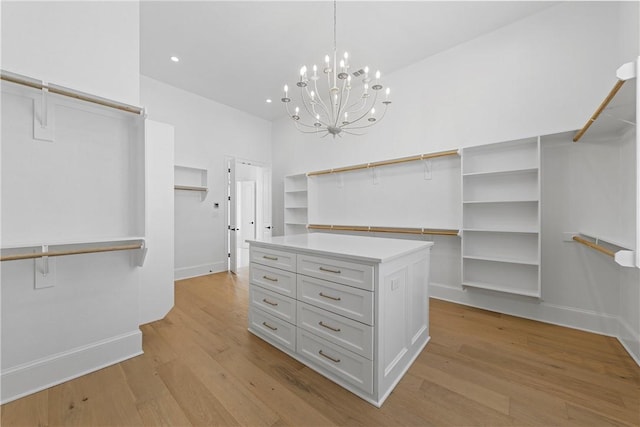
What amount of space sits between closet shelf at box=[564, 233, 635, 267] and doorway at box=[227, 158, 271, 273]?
2.91 m

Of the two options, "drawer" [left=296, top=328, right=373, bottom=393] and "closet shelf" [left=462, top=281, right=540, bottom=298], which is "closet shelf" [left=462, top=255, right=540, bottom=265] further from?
"drawer" [left=296, top=328, right=373, bottom=393]

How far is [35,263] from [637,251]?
10.8ft

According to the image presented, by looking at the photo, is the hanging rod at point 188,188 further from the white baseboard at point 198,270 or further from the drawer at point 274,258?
the drawer at point 274,258

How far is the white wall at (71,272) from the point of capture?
5.01 ft

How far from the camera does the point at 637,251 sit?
106 centimetres

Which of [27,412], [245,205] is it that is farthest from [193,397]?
[245,205]

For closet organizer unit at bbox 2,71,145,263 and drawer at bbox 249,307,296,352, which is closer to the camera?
closet organizer unit at bbox 2,71,145,263

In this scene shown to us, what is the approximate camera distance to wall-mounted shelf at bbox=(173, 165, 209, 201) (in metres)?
4.25

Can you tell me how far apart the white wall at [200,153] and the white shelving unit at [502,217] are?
4178 millimetres

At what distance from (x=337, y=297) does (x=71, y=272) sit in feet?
6.27

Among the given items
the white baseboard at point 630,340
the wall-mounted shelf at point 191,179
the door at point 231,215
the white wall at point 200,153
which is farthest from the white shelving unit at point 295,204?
the white baseboard at point 630,340

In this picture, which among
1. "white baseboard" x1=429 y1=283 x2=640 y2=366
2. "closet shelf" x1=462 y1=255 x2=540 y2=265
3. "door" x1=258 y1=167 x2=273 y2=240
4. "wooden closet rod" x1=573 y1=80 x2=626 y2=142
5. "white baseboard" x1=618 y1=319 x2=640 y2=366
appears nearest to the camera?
Result: "wooden closet rod" x1=573 y1=80 x2=626 y2=142

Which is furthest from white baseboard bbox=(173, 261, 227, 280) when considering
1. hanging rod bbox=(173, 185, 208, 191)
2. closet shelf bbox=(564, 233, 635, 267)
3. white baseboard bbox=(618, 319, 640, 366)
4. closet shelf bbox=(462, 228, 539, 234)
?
white baseboard bbox=(618, 319, 640, 366)

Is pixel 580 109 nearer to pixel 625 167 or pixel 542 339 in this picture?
pixel 625 167
